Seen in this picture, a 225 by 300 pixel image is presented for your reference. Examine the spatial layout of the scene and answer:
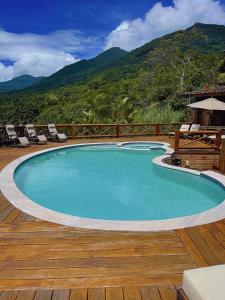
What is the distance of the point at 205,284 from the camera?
1.93 meters

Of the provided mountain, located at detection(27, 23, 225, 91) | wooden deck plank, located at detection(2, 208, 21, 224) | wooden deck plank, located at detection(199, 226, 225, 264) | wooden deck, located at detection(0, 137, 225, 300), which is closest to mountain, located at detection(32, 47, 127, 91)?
mountain, located at detection(27, 23, 225, 91)

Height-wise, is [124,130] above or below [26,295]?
below

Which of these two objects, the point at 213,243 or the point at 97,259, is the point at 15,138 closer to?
the point at 97,259

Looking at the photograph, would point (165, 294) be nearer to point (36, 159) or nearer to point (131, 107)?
point (36, 159)

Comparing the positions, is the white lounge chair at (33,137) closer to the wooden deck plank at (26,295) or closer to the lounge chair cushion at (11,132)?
the lounge chair cushion at (11,132)

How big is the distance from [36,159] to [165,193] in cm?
481

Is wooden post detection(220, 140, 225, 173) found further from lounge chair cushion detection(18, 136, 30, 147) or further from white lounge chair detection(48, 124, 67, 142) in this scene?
white lounge chair detection(48, 124, 67, 142)

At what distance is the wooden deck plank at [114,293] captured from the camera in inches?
102

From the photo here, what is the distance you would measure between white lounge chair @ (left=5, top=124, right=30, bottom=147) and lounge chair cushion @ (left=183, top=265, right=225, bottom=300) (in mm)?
10452

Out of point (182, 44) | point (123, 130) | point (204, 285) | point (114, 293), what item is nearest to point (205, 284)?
point (204, 285)

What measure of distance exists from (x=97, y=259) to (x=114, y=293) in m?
0.59

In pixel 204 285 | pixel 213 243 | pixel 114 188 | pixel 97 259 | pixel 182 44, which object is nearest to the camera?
pixel 204 285

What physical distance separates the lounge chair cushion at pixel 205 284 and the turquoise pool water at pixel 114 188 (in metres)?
3.65

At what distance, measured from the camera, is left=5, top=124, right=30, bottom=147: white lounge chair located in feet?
38.4
